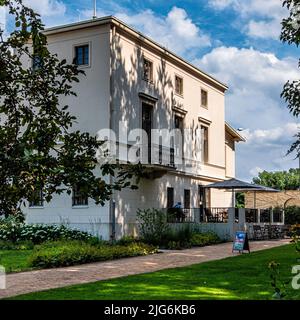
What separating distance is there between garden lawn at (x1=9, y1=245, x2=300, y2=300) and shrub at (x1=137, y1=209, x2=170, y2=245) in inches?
Answer: 335

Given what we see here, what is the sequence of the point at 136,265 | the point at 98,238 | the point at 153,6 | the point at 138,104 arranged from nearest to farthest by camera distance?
the point at 153,6, the point at 136,265, the point at 98,238, the point at 138,104

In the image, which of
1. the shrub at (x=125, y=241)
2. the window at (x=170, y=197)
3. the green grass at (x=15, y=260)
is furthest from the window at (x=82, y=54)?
the green grass at (x=15, y=260)

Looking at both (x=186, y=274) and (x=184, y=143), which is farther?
(x=184, y=143)

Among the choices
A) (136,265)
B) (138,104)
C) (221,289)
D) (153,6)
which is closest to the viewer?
(153,6)

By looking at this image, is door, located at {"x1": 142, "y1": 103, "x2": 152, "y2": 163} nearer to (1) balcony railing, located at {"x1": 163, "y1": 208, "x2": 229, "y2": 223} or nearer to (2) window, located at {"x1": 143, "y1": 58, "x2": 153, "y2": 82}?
(2) window, located at {"x1": 143, "y1": 58, "x2": 153, "y2": 82}

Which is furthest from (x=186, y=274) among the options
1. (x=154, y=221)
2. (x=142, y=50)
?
(x=142, y=50)

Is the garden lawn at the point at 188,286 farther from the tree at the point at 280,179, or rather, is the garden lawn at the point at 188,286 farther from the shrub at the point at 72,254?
the tree at the point at 280,179

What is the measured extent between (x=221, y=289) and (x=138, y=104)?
1766 cm

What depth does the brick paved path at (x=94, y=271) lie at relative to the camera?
11781 millimetres

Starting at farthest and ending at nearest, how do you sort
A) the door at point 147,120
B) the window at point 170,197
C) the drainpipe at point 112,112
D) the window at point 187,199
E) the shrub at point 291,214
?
the shrub at point 291,214 → the window at point 187,199 → the window at point 170,197 → the door at point 147,120 → the drainpipe at point 112,112

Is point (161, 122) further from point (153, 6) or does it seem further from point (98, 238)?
point (153, 6)

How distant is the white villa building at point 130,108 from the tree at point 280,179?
47.8 metres

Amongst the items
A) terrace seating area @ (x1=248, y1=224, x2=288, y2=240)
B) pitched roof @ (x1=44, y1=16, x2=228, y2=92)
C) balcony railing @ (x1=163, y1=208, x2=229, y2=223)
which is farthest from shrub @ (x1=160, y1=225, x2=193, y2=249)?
pitched roof @ (x1=44, y1=16, x2=228, y2=92)

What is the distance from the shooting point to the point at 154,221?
78.8 feet
